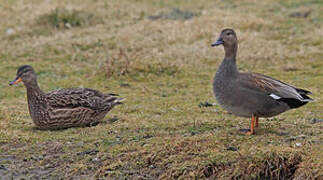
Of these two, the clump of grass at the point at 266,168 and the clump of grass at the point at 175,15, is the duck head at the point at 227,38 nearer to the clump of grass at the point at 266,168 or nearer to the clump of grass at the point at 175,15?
the clump of grass at the point at 266,168

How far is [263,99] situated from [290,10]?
10.6 metres

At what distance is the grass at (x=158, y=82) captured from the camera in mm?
5988

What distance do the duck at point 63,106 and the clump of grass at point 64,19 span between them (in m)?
7.22

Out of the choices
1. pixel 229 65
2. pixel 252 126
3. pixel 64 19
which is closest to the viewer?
pixel 252 126

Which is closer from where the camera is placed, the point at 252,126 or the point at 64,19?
the point at 252,126

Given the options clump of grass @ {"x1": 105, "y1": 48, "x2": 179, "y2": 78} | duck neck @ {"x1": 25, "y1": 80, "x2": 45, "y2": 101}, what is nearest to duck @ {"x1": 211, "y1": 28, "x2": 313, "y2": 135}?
duck neck @ {"x1": 25, "y1": 80, "x2": 45, "y2": 101}

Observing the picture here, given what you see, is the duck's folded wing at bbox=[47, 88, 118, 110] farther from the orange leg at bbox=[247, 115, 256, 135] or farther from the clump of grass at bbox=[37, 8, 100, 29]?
the clump of grass at bbox=[37, 8, 100, 29]

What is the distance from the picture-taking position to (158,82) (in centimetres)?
1080

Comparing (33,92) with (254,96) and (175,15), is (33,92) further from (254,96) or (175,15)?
(175,15)

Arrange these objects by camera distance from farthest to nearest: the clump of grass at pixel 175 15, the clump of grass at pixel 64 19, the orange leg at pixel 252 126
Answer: the clump of grass at pixel 175 15 < the clump of grass at pixel 64 19 < the orange leg at pixel 252 126

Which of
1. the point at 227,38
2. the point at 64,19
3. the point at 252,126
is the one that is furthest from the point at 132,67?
the point at 252,126

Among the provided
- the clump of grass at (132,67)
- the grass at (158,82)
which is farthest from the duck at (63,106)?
the clump of grass at (132,67)

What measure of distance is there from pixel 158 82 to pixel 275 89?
454cm

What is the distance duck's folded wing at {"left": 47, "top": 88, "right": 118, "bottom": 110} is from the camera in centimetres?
764
